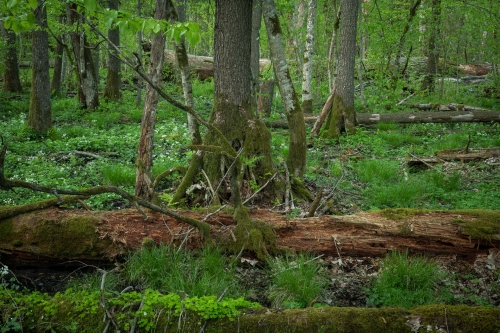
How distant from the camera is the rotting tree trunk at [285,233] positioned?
4168 mm

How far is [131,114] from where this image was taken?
13555mm

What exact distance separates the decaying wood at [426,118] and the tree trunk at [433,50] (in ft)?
16.0

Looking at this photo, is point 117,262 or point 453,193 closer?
point 117,262

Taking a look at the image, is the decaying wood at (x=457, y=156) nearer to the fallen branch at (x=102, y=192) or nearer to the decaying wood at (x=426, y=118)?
the decaying wood at (x=426, y=118)

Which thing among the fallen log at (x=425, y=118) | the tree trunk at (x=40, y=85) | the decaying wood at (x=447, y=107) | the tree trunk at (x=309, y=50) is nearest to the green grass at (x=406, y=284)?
the fallen log at (x=425, y=118)

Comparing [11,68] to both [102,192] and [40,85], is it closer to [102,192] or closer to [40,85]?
[40,85]

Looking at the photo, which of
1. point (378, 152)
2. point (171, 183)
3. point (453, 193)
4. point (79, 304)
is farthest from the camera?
point (378, 152)

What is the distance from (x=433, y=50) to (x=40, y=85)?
15110mm

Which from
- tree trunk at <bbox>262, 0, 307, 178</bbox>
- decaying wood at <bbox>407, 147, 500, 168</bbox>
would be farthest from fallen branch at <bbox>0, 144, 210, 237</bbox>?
decaying wood at <bbox>407, 147, 500, 168</bbox>

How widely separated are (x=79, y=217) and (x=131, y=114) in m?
9.78

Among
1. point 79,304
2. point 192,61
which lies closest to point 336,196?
point 79,304

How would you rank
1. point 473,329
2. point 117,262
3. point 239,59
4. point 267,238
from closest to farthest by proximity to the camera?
1. point 473,329
2. point 117,262
3. point 267,238
4. point 239,59

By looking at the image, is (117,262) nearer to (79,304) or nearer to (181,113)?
(79,304)

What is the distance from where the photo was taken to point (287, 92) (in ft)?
21.4
